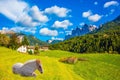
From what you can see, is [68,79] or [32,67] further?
[68,79]

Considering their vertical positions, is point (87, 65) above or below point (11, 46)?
below

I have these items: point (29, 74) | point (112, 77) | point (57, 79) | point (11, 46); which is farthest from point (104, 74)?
point (11, 46)

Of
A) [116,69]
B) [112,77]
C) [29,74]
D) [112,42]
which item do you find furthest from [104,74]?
[112,42]

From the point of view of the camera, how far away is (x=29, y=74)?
19.4m

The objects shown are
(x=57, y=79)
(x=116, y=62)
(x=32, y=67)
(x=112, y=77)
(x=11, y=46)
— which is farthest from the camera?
(x=11, y=46)

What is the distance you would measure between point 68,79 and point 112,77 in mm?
11467

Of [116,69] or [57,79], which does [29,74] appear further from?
[116,69]

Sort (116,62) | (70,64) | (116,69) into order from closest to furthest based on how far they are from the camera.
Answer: (116,69)
(70,64)
(116,62)

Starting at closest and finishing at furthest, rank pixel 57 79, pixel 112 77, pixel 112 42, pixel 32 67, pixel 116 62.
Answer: pixel 32 67 → pixel 57 79 → pixel 112 77 → pixel 116 62 → pixel 112 42

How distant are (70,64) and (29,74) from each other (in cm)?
3458

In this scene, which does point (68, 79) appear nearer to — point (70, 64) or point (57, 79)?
point (57, 79)

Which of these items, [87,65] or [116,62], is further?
[116,62]

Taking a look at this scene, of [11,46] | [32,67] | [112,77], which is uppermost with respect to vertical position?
[11,46]

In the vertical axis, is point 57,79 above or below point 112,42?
below
